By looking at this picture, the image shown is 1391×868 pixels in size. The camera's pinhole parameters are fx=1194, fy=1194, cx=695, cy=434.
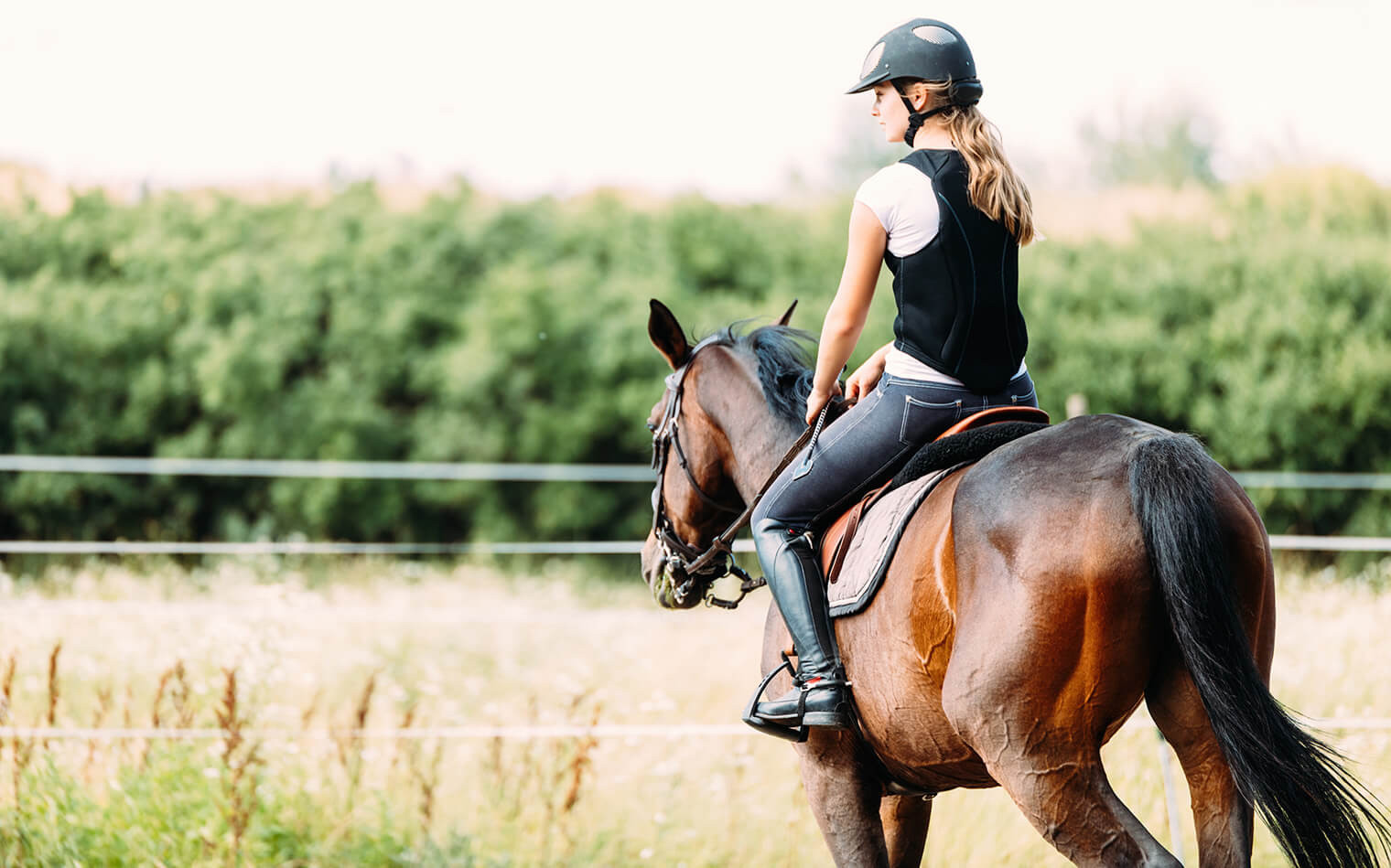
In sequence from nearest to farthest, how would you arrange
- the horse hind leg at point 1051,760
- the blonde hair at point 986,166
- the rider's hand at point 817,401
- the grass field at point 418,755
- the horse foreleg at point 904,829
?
1. the horse hind leg at point 1051,760
2. the blonde hair at point 986,166
3. the rider's hand at point 817,401
4. the horse foreleg at point 904,829
5. the grass field at point 418,755

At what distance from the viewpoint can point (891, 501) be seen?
3.03 metres

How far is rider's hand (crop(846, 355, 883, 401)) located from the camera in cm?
351

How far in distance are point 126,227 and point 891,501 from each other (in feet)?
41.5

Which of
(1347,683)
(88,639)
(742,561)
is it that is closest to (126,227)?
(88,639)

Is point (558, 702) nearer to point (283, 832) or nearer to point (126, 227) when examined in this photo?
point (283, 832)

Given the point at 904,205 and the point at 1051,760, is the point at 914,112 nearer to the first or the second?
the point at 904,205

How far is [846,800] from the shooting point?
3262mm

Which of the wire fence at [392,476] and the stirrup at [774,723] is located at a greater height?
the stirrup at [774,723]

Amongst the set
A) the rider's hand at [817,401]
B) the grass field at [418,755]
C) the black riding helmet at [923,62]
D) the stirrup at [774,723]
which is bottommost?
the grass field at [418,755]

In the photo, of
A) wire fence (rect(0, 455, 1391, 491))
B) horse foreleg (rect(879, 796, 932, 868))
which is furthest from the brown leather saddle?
wire fence (rect(0, 455, 1391, 491))

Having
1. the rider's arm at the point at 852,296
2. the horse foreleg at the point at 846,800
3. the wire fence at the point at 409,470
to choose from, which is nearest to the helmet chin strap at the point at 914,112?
the rider's arm at the point at 852,296

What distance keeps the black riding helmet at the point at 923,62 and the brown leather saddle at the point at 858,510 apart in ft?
2.55

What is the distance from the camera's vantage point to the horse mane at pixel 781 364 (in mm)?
3781

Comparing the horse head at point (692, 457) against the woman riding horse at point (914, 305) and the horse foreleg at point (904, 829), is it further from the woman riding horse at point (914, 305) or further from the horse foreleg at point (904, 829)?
the horse foreleg at point (904, 829)
